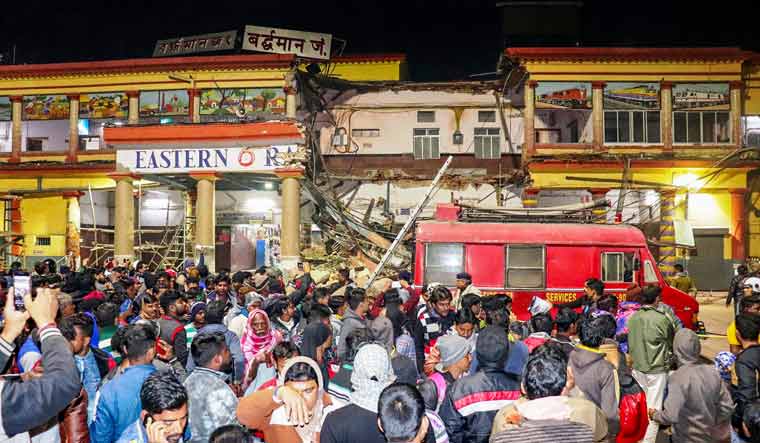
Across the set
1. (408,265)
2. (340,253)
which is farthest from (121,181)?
(408,265)

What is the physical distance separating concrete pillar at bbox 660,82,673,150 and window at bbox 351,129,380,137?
11727 mm

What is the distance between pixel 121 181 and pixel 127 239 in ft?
6.88

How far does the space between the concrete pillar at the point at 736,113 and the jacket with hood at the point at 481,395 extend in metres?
24.1

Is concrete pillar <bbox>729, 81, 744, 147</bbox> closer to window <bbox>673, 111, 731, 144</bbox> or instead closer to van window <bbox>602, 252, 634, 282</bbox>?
window <bbox>673, 111, 731, 144</bbox>

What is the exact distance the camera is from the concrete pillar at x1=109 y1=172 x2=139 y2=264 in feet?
73.0

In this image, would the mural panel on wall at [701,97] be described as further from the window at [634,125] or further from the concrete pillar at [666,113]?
the window at [634,125]

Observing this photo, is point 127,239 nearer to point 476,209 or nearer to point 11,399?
point 476,209

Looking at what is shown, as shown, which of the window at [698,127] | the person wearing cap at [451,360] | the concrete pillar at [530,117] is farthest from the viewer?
the window at [698,127]

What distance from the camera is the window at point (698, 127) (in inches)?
1000

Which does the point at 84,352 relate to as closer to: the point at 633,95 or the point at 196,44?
the point at 633,95

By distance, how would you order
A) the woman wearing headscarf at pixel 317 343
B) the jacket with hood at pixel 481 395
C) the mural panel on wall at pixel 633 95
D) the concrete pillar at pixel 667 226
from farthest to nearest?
1. the mural panel on wall at pixel 633 95
2. the concrete pillar at pixel 667 226
3. the woman wearing headscarf at pixel 317 343
4. the jacket with hood at pixel 481 395

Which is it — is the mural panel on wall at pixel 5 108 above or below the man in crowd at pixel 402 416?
above

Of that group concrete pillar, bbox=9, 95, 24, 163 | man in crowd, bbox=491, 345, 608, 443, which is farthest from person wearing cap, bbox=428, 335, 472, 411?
concrete pillar, bbox=9, 95, 24, 163

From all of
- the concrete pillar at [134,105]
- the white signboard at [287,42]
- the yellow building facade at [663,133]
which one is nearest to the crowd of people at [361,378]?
the yellow building facade at [663,133]
